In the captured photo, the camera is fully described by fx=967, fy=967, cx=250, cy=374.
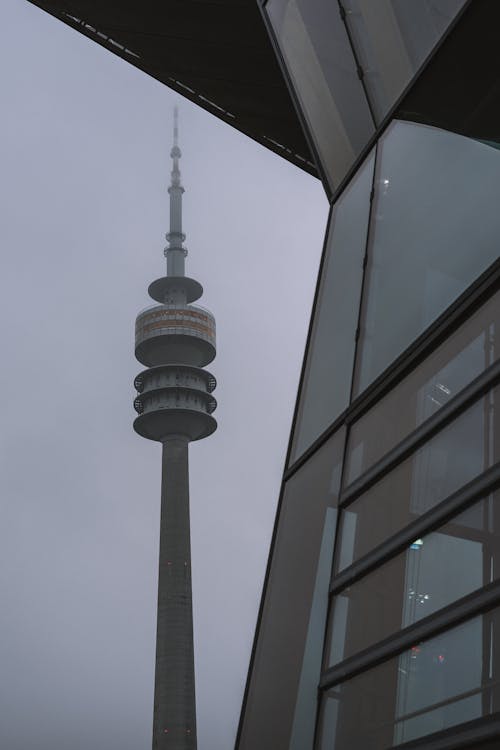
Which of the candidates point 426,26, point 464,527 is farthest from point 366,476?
point 426,26

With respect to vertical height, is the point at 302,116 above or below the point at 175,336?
below

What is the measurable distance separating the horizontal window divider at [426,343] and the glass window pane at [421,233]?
0.37ft

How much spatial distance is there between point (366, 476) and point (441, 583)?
1.47 metres

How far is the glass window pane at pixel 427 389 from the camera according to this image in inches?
215

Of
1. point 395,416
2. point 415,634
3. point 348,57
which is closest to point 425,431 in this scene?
point 395,416

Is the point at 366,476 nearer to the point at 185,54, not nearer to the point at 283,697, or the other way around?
the point at 283,697

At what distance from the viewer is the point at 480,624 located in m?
4.49

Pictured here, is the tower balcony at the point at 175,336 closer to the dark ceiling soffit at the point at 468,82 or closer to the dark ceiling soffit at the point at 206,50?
the dark ceiling soffit at the point at 206,50

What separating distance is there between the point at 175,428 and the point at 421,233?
87294 mm

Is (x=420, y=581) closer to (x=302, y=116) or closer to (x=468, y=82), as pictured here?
(x=468, y=82)

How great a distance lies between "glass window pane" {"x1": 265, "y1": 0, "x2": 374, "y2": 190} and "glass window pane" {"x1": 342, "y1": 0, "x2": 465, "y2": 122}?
0.25 meters

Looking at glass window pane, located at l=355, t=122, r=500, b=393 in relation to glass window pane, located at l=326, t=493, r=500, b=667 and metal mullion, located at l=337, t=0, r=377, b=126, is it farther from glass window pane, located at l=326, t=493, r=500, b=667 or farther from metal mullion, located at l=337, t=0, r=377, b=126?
glass window pane, located at l=326, t=493, r=500, b=667

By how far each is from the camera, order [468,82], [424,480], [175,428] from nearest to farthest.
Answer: [424,480] < [468,82] < [175,428]

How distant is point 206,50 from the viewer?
49.5 feet
